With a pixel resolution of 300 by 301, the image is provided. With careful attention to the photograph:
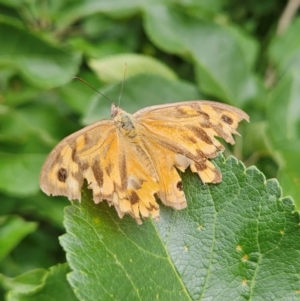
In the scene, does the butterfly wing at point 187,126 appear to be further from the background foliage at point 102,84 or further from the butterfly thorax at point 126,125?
the background foliage at point 102,84

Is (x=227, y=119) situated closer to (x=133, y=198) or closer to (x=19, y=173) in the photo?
(x=133, y=198)

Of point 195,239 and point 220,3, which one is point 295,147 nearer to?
point 195,239

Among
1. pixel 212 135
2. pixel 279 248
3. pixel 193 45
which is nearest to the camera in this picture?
pixel 279 248

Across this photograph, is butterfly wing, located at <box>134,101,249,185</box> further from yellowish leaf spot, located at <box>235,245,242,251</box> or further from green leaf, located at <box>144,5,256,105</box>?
green leaf, located at <box>144,5,256,105</box>

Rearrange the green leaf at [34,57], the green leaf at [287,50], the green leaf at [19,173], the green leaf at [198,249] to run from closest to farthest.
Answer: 1. the green leaf at [198,249]
2. the green leaf at [19,173]
3. the green leaf at [34,57]
4. the green leaf at [287,50]

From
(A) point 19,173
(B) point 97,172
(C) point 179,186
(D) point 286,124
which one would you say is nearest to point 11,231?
(A) point 19,173

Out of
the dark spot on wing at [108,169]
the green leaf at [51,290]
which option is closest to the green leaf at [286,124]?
the dark spot on wing at [108,169]

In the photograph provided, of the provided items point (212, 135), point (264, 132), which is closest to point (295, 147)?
point (264, 132)
